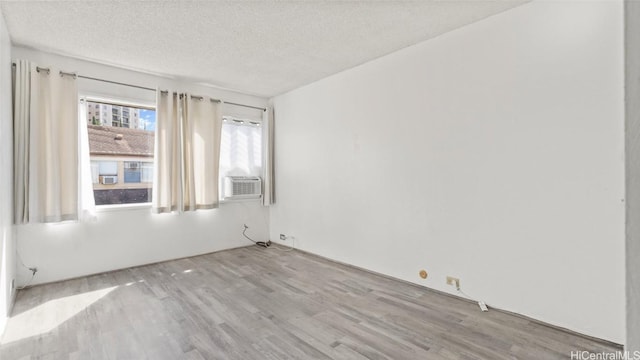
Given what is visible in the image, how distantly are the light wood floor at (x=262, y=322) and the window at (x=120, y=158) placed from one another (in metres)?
1.07

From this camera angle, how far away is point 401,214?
3283 millimetres

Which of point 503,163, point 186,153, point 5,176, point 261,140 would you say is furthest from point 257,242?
point 503,163

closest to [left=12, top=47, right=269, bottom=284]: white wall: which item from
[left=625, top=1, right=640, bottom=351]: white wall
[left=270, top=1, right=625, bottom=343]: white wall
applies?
[left=270, top=1, right=625, bottom=343]: white wall

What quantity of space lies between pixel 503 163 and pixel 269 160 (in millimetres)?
3517

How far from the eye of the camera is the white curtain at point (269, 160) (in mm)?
5012

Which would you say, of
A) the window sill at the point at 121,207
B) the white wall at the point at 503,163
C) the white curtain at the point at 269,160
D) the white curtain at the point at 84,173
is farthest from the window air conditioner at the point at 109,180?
the white wall at the point at 503,163

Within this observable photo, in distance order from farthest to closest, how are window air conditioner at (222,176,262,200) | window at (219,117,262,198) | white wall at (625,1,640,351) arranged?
window at (219,117,262,198) → window air conditioner at (222,176,262,200) → white wall at (625,1,640,351)

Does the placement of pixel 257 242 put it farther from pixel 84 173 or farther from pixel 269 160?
pixel 84 173

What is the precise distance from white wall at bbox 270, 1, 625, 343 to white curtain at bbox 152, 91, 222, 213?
78.9 inches

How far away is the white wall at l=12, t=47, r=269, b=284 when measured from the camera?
128 inches

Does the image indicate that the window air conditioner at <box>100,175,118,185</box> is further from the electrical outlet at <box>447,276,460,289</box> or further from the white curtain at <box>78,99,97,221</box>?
the electrical outlet at <box>447,276,460,289</box>

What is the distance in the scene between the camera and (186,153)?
4.20 metres

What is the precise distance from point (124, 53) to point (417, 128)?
3361 mm

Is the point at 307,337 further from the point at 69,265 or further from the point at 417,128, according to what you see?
the point at 69,265
